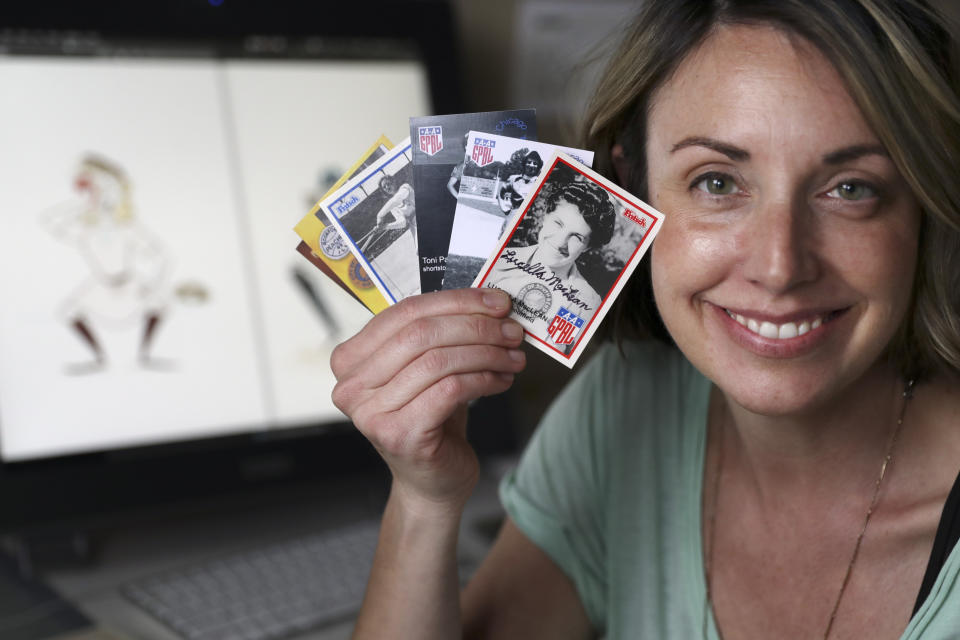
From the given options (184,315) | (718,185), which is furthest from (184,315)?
(718,185)

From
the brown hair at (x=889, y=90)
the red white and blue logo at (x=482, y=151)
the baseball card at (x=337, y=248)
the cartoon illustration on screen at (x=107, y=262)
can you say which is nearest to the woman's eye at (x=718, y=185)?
the brown hair at (x=889, y=90)

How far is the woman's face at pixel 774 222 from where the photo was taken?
0.83 m

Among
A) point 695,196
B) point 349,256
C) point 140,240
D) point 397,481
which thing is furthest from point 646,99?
point 140,240

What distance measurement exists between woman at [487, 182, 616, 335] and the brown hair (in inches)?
5.5

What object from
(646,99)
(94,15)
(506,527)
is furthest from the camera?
(94,15)

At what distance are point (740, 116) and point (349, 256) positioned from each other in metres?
0.39

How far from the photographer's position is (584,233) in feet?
2.89

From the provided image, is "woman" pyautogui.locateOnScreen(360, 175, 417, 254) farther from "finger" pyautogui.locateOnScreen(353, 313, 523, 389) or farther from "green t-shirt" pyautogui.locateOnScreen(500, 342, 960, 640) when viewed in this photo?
"green t-shirt" pyautogui.locateOnScreen(500, 342, 960, 640)

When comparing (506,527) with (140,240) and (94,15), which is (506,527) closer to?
(140,240)

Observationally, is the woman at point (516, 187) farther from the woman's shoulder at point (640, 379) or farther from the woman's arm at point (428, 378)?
the woman's shoulder at point (640, 379)

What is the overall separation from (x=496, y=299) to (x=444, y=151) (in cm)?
15

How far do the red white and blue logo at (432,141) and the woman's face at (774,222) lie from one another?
24 cm

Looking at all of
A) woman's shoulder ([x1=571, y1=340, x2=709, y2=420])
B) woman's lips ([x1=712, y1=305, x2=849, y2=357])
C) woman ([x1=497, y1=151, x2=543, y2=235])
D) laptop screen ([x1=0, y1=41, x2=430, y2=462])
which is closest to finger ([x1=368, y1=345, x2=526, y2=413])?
woman ([x1=497, y1=151, x2=543, y2=235])

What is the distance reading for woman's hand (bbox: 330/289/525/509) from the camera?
852 mm
